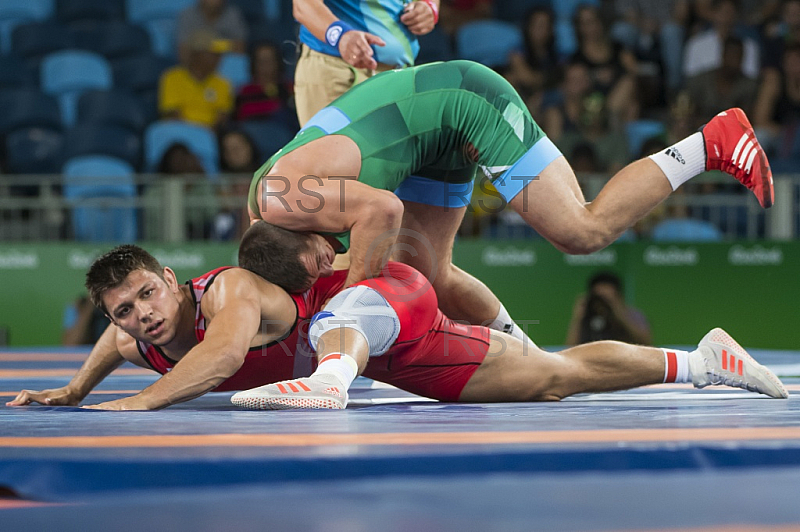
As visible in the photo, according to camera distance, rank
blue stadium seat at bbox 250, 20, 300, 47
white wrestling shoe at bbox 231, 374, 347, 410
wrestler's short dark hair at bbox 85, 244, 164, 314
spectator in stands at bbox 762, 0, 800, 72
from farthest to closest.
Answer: blue stadium seat at bbox 250, 20, 300, 47, spectator in stands at bbox 762, 0, 800, 72, wrestler's short dark hair at bbox 85, 244, 164, 314, white wrestling shoe at bbox 231, 374, 347, 410

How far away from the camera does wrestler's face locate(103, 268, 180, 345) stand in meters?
2.31

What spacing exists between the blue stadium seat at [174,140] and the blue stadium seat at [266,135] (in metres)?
0.30

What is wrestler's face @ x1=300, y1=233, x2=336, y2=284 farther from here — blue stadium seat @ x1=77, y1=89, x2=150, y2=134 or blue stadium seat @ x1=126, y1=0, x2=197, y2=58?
blue stadium seat @ x1=126, y1=0, x2=197, y2=58

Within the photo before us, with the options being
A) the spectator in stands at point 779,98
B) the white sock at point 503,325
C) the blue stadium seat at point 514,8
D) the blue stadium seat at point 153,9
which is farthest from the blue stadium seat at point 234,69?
the white sock at point 503,325

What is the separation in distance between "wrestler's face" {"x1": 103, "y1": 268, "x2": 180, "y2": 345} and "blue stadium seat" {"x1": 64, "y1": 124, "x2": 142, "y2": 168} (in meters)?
4.43

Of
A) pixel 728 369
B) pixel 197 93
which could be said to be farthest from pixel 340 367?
pixel 197 93

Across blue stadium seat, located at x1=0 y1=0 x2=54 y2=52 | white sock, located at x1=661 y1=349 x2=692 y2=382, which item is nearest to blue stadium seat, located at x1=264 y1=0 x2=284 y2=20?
blue stadium seat, located at x1=0 y1=0 x2=54 y2=52

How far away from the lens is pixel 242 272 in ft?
7.98

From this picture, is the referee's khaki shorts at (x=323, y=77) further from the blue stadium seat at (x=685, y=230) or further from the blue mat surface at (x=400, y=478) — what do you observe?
the blue stadium seat at (x=685, y=230)

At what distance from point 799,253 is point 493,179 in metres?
3.46

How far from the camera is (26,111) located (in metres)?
6.74

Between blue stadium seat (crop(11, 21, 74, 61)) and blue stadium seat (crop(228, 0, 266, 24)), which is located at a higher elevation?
blue stadium seat (crop(228, 0, 266, 24))

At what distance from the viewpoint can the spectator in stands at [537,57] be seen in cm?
718

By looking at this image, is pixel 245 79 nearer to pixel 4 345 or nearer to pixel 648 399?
pixel 4 345
